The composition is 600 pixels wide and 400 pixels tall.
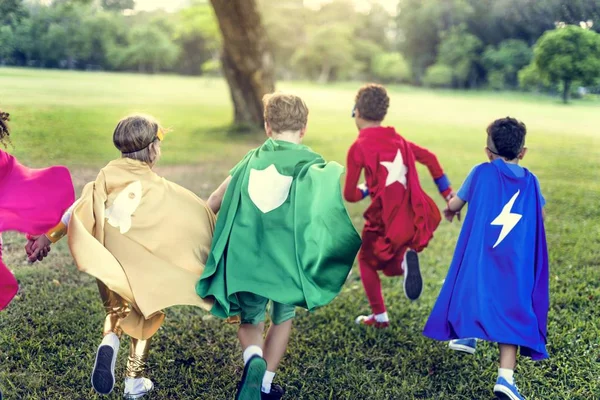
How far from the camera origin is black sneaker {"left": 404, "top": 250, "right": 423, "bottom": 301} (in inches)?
171

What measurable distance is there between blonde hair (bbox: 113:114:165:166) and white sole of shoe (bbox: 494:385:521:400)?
2180 millimetres

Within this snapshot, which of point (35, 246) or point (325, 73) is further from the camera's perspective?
point (325, 73)

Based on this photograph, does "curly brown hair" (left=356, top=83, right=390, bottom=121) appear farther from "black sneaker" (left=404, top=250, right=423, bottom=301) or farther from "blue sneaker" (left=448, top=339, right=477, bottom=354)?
"blue sneaker" (left=448, top=339, right=477, bottom=354)

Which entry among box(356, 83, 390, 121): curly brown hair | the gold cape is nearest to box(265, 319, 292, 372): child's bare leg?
the gold cape

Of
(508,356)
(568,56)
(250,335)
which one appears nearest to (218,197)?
(250,335)

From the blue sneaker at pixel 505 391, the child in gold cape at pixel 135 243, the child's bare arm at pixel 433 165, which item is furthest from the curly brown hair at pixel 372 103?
the blue sneaker at pixel 505 391

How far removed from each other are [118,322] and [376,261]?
187cm

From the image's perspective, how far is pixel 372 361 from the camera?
4004 mm

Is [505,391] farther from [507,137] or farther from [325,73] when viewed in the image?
[325,73]

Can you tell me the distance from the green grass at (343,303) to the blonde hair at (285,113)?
147 cm

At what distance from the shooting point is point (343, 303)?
5.01 meters

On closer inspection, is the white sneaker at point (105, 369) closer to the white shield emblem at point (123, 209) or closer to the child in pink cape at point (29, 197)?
the white shield emblem at point (123, 209)

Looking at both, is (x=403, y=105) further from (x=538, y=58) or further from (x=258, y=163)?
(x=258, y=163)

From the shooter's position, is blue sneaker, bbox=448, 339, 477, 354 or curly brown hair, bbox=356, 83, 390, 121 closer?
blue sneaker, bbox=448, 339, 477, 354
